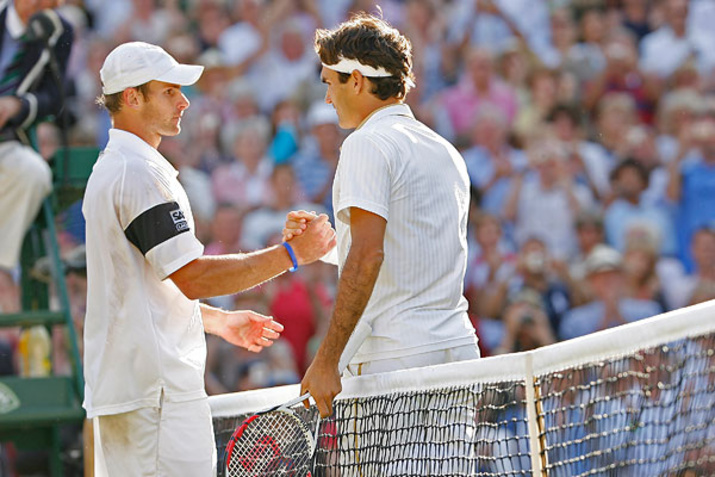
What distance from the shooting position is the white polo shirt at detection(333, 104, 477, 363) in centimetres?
354

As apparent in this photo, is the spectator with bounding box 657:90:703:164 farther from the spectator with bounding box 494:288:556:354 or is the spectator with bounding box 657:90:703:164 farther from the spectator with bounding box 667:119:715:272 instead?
the spectator with bounding box 494:288:556:354

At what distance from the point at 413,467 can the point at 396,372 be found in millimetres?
279

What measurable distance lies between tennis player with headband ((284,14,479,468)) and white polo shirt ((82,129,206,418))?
1.68 feet

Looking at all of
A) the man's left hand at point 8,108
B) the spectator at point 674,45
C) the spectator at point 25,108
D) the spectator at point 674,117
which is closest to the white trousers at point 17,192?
the spectator at point 25,108

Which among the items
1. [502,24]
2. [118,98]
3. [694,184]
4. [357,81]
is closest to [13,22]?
[118,98]

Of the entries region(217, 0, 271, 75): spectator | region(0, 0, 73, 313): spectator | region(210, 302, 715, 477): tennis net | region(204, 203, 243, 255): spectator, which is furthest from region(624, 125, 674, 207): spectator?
region(210, 302, 715, 477): tennis net

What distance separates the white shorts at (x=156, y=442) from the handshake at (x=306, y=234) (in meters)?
0.59

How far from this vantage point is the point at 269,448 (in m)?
3.74

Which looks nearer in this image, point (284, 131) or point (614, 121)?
point (614, 121)

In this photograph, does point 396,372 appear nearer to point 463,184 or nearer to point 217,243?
point 463,184

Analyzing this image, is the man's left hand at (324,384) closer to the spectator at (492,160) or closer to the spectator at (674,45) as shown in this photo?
the spectator at (492,160)

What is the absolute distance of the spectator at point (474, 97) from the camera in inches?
359

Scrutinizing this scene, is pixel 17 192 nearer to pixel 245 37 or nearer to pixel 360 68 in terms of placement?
pixel 245 37

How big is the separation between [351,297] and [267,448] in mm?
643
